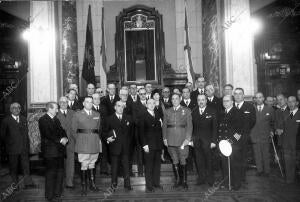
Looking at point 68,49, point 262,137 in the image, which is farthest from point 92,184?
point 68,49

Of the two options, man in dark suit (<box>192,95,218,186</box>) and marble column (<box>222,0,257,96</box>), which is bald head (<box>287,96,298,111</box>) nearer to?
man in dark suit (<box>192,95,218,186</box>)

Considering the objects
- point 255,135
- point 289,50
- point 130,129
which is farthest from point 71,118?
point 289,50

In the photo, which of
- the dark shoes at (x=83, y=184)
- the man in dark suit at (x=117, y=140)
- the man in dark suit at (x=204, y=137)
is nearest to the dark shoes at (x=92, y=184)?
the dark shoes at (x=83, y=184)

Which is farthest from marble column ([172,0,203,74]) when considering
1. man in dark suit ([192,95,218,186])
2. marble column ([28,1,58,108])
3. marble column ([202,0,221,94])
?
man in dark suit ([192,95,218,186])

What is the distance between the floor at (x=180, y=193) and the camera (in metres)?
5.23

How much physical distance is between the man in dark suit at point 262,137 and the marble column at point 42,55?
487cm

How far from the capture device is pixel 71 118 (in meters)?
6.11

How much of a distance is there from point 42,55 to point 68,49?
0.86 meters

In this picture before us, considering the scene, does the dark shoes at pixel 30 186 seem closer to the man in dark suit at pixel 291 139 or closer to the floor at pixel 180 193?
the floor at pixel 180 193

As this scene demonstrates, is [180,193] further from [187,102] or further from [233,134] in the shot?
[187,102]

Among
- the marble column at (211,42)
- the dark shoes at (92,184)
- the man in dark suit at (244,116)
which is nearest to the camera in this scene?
the dark shoes at (92,184)

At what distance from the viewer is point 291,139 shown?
6312 millimetres

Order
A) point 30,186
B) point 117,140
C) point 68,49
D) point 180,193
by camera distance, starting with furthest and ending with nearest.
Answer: point 68,49 → point 30,186 → point 117,140 → point 180,193

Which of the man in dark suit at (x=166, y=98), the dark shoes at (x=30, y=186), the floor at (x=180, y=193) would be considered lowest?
the floor at (x=180, y=193)
